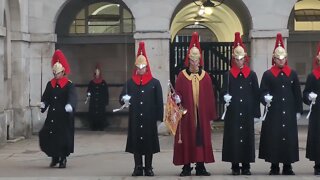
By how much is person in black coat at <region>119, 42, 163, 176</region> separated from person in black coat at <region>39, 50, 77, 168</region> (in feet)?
5.19

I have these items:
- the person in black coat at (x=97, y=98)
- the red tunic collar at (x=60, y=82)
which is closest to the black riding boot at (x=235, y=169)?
the red tunic collar at (x=60, y=82)

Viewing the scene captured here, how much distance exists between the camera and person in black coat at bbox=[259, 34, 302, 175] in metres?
10.9

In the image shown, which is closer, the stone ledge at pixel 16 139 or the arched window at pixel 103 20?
the stone ledge at pixel 16 139

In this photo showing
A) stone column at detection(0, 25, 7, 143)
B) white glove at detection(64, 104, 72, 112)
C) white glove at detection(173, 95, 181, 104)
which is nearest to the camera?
white glove at detection(173, 95, 181, 104)

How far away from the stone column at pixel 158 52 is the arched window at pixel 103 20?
3.20 m

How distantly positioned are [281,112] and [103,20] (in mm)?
11659

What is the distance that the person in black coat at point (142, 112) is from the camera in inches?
431

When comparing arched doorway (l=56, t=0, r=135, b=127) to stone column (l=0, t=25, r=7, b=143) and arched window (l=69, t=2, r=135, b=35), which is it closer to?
arched window (l=69, t=2, r=135, b=35)

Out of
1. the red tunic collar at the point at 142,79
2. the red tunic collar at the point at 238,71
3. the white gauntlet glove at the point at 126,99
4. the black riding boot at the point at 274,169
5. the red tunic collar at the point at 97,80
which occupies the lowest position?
the black riding boot at the point at 274,169

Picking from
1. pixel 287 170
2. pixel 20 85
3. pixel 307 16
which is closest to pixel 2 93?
pixel 20 85

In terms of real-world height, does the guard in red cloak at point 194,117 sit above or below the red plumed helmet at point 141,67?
below

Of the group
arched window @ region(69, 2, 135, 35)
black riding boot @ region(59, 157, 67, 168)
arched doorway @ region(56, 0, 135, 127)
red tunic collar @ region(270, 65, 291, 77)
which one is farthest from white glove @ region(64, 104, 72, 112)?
arched window @ region(69, 2, 135, 35)

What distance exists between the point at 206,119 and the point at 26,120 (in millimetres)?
8410

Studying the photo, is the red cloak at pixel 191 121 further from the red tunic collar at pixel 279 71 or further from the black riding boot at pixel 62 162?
the black riding boot at pixel 62 162
